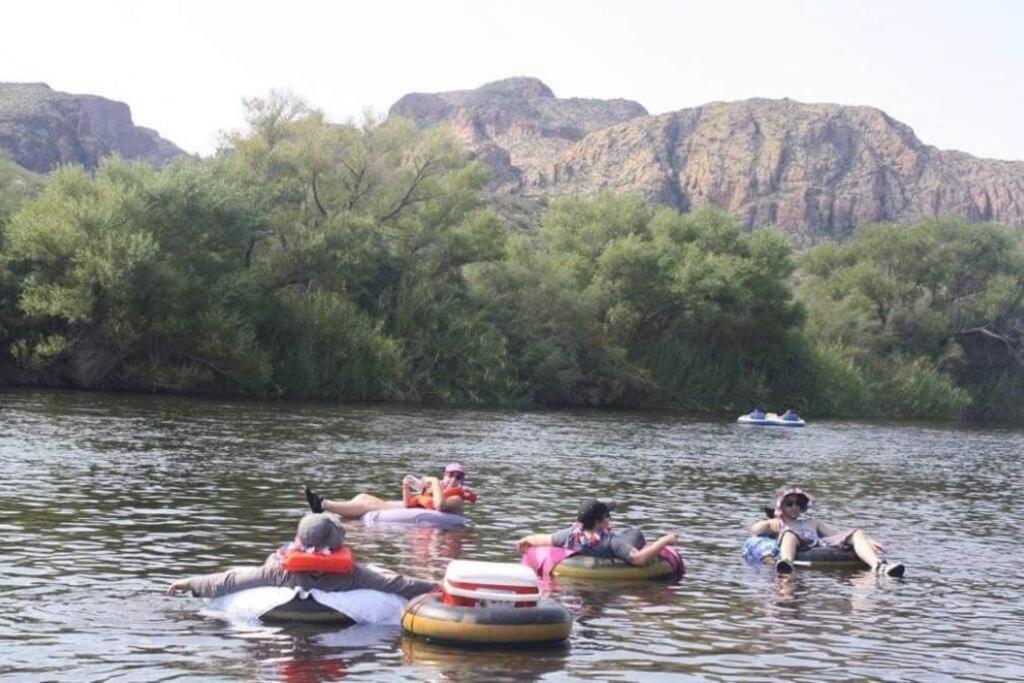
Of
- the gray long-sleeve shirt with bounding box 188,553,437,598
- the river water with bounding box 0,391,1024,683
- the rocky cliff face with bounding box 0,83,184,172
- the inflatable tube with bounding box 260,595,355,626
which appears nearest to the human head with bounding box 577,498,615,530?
the river water with bounding box 0,391,1024,683

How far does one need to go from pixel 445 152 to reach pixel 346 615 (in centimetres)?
5544

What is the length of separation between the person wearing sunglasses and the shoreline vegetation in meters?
38.2

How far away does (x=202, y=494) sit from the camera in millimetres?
25422

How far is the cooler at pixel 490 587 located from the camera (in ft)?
46.4

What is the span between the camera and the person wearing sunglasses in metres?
20.4

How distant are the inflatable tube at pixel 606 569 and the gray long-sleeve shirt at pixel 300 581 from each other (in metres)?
3.49

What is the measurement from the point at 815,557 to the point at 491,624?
27.4 feet

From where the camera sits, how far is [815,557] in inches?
822

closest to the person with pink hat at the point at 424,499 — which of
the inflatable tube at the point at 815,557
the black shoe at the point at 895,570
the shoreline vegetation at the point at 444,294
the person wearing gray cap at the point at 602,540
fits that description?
the person wearing gray cap at the point at 602,540

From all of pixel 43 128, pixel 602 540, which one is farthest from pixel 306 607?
pixel 43 128

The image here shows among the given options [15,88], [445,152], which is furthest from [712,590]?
[15,88]

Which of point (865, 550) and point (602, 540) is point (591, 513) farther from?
point (865, 550)

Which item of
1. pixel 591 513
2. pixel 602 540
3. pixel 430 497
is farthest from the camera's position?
pixel 430 497

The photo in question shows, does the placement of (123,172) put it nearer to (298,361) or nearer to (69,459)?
(298,361)
